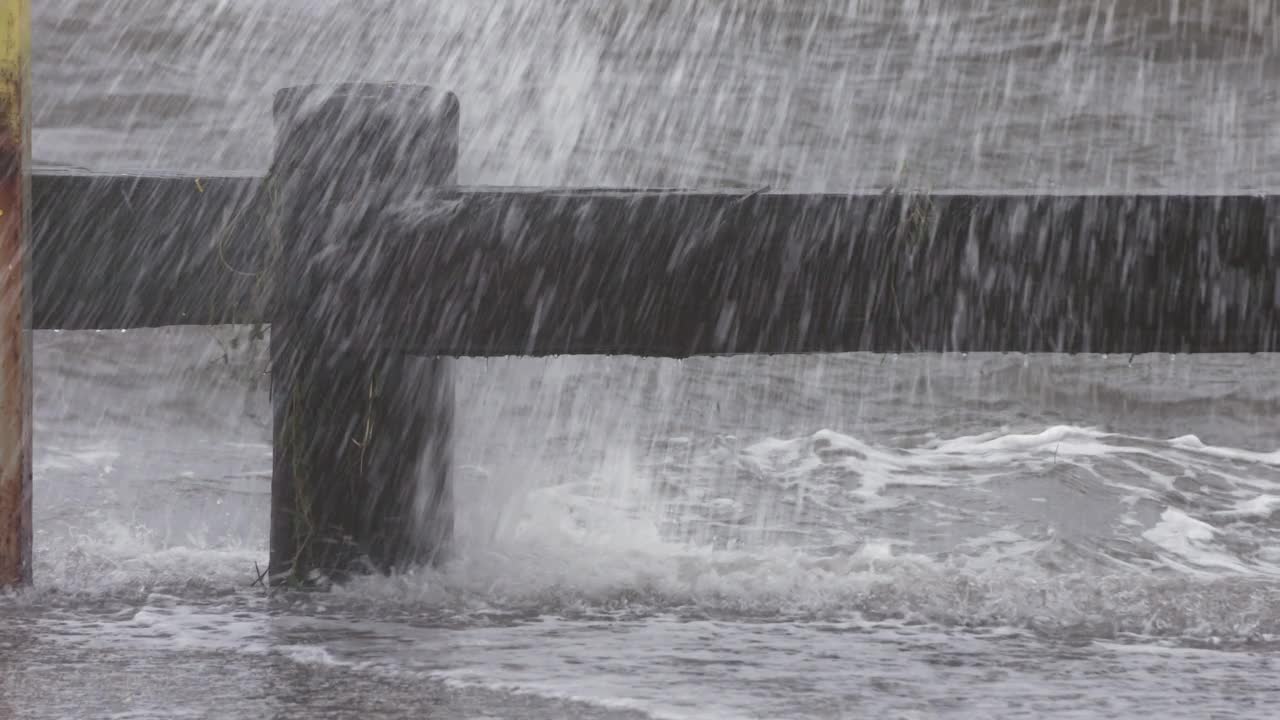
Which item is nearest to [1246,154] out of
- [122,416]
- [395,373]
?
[122,416]

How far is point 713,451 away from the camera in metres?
9.21

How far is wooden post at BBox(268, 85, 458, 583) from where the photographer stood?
12.8 ft

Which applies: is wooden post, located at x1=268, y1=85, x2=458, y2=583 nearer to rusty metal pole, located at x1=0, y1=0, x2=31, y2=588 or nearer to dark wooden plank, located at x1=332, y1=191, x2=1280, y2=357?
dark wooden plank, located at x1=332, y1=191, x2=1280, y2=357

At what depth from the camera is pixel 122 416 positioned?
435 inches

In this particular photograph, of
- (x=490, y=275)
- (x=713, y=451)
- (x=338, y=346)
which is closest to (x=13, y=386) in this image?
(x=338, y=346)

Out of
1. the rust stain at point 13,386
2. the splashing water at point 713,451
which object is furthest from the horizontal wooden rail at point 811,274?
the rust stain at point 13,386

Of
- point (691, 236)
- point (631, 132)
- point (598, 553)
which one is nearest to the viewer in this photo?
point (691, 236)

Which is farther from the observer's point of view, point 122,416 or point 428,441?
point 122,416

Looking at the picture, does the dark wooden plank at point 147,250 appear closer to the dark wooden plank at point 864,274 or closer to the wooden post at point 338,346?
the wooden post at point 338,346

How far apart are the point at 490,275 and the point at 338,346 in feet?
1.46

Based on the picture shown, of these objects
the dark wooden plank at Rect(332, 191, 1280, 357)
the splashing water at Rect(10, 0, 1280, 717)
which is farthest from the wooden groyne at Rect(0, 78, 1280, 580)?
the splashing water at Rect(10, 0, 1280, 717)

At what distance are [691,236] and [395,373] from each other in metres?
0.85

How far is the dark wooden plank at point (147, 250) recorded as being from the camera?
154 inches

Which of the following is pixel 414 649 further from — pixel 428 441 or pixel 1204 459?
pixel 1204 459
